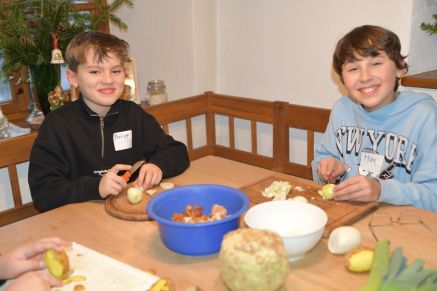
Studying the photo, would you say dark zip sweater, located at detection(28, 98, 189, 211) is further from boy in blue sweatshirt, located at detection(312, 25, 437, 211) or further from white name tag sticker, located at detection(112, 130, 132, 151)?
boy in blue sweatshirt, located at detection(312, 25, 437, 211)

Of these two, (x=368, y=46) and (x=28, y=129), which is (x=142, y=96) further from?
(x=368, y=46)

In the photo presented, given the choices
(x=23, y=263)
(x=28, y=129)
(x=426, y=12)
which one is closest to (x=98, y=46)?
(x=28, y=129)

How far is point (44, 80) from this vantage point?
1.98 metres

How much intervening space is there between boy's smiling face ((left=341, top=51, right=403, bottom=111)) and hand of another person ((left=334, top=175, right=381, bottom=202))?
355 mm

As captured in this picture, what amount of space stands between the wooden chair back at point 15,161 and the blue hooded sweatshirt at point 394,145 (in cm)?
106

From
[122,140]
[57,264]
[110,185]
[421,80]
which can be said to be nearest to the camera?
[57,264]

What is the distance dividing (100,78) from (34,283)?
34.7 inches

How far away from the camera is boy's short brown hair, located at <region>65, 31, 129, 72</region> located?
5.22ft

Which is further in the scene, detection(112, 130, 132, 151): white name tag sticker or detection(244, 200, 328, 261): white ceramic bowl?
detection(112, 130, 132, 151): white name tag sticker

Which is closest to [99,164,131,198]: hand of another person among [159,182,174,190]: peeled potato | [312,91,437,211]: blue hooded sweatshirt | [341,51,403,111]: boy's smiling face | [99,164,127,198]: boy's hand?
[99,164,127,198]: boy's hand

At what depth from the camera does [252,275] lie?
81cm

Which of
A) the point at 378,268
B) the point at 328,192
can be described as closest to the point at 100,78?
the point at 328,192

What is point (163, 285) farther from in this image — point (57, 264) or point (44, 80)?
point (44, 80)

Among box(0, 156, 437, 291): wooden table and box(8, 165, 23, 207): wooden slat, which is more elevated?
box(0, 156, 437, 291): wooden table
